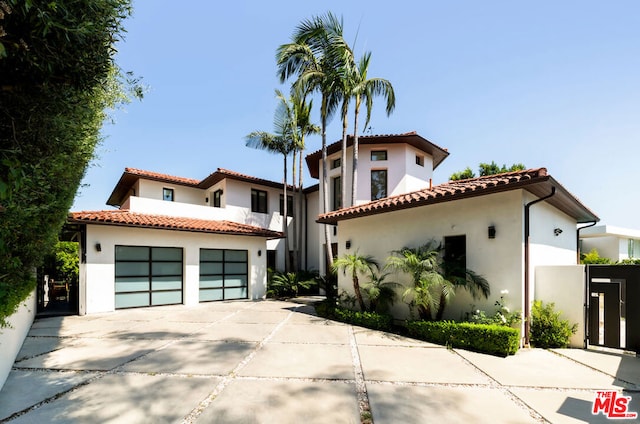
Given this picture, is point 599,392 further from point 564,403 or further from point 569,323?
point 569,323

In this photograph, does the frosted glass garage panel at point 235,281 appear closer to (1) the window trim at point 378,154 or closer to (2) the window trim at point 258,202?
(2) the window trim at point 258,202

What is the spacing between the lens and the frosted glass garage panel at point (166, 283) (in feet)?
40.8

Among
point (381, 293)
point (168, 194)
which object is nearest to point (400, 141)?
point (381, 293)

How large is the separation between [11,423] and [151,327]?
542cm

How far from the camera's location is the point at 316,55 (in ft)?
41.6

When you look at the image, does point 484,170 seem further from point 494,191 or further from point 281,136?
point 494,191

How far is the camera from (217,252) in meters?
14.2

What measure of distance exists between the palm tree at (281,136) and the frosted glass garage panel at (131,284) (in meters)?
7.06

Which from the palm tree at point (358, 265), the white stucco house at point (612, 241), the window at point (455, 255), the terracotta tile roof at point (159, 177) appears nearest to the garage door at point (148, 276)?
the terracotta tile roof at point (159, 177)

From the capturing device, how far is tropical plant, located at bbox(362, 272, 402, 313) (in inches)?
355

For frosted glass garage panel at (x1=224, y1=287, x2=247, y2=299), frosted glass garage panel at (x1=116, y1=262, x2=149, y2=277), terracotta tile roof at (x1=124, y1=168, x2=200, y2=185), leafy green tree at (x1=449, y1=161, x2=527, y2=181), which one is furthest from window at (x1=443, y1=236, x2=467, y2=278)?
leafy green tree at (x1=449, y1=161, x2=527, y2=181)

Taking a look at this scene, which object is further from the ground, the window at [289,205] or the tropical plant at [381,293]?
the window at [289,205]

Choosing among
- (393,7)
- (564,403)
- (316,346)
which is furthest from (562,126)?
(316,346)

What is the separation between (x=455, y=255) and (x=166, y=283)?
37.6 ft
